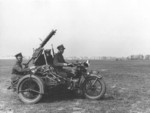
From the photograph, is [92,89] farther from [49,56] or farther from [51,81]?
[49,56]

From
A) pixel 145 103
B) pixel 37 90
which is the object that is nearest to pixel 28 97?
pixel 37 90

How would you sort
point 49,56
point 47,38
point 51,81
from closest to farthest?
point 51,81, point 47,38, point 49,56

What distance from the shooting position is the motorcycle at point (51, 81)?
8.48 meters

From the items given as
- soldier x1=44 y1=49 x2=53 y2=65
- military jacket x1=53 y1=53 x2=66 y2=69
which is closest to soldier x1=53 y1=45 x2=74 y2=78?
military jacket x1=53 y1=53 x2=66 y2=69

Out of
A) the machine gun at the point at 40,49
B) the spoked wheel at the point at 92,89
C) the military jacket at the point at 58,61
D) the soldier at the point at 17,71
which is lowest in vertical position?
the spoked wheel at the point at 92,89

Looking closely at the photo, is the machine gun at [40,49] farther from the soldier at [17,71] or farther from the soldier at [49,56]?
the soldier at [17,71]

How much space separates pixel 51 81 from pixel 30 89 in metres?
0.72

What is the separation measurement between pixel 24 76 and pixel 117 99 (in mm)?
3161

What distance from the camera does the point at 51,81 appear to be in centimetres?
865

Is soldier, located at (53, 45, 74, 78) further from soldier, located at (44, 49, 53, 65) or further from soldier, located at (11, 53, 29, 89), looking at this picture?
soldier, located at (11, 53, 29, 89)

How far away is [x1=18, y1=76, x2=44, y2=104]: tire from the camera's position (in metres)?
8.34

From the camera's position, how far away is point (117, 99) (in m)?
8.88

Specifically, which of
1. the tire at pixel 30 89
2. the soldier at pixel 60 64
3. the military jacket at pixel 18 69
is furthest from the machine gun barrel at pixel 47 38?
the tire at pixel 30 89

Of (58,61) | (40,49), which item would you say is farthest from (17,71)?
(58,61)
